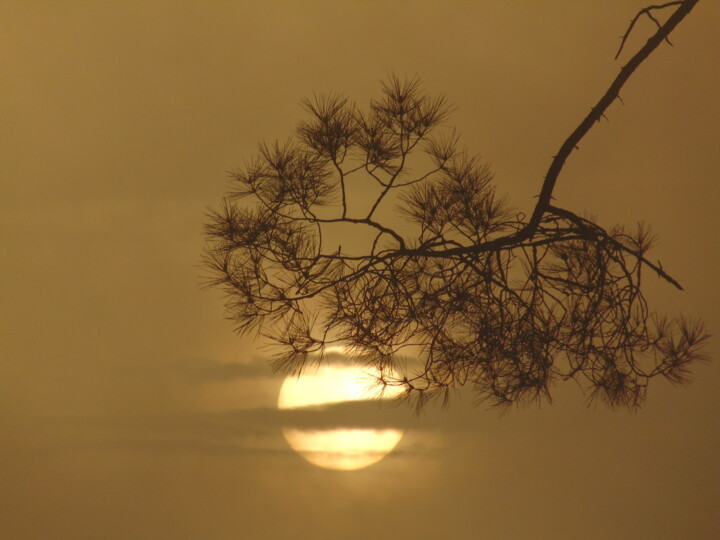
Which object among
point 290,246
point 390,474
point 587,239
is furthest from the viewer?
point 390,474

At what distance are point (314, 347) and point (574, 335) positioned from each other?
50 cm

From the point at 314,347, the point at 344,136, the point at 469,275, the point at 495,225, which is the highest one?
the point at 344,136

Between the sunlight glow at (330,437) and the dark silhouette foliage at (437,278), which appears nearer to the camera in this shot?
the dark silhouette foliage at (437,278)

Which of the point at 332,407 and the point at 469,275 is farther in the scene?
the point at 332,407

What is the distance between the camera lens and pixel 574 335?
1.65 metres

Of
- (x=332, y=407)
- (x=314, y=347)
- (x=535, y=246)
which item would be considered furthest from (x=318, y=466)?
(x=535, y=246)

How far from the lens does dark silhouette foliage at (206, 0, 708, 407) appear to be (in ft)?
5.39

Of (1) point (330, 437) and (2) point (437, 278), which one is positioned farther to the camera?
(1) point (330, 437)

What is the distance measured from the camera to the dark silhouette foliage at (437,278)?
5.39 feet

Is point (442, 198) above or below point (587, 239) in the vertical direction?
above

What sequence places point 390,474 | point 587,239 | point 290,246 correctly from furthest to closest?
point 390,474
point 290,246
point 587,239

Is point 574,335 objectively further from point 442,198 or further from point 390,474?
point 390,474

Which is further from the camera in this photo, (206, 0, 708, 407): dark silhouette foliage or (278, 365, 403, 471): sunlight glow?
(278, 365, 403, 471): sunlight glow

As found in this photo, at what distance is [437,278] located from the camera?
5.65ft
